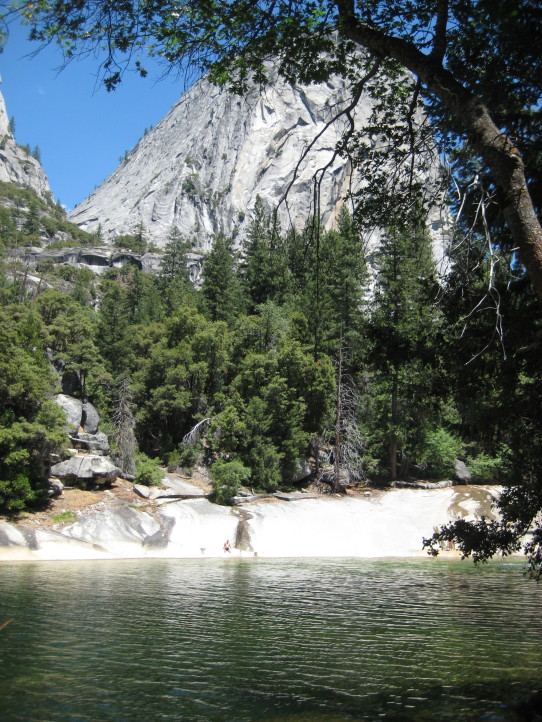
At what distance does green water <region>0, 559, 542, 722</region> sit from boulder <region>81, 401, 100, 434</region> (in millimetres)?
21662

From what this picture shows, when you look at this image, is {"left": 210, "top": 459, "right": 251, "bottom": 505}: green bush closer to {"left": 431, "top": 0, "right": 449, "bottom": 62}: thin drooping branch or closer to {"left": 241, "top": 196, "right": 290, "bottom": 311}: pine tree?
{"left": 241, "top": 196, "right": 290, "bottom": 311}: pine tree

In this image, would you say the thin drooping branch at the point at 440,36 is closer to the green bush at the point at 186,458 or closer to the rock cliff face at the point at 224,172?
the green bush at the point at 186,458

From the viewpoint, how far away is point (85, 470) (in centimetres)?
3316

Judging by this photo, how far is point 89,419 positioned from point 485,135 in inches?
1544

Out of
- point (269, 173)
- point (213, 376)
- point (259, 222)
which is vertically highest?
point (269, 173)

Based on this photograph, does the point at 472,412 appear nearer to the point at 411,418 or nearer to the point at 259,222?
the point at 411,418

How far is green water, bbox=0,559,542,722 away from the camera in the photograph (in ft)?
23.4

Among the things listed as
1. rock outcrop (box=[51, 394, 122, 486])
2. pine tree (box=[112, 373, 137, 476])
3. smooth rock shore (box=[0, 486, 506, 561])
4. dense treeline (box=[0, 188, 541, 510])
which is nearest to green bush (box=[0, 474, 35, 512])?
dense treeline (box=[0, 188, 541, 510])

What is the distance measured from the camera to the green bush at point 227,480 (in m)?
34.4

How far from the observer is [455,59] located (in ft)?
26.6

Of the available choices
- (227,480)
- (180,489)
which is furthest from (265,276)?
(227,480)

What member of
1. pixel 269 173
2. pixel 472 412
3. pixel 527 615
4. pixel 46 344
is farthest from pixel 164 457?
pixel 269 173

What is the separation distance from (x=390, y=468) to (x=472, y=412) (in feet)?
121

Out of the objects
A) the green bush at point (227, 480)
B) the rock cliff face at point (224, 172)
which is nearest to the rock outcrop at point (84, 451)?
the green bush at point (227, 480)
